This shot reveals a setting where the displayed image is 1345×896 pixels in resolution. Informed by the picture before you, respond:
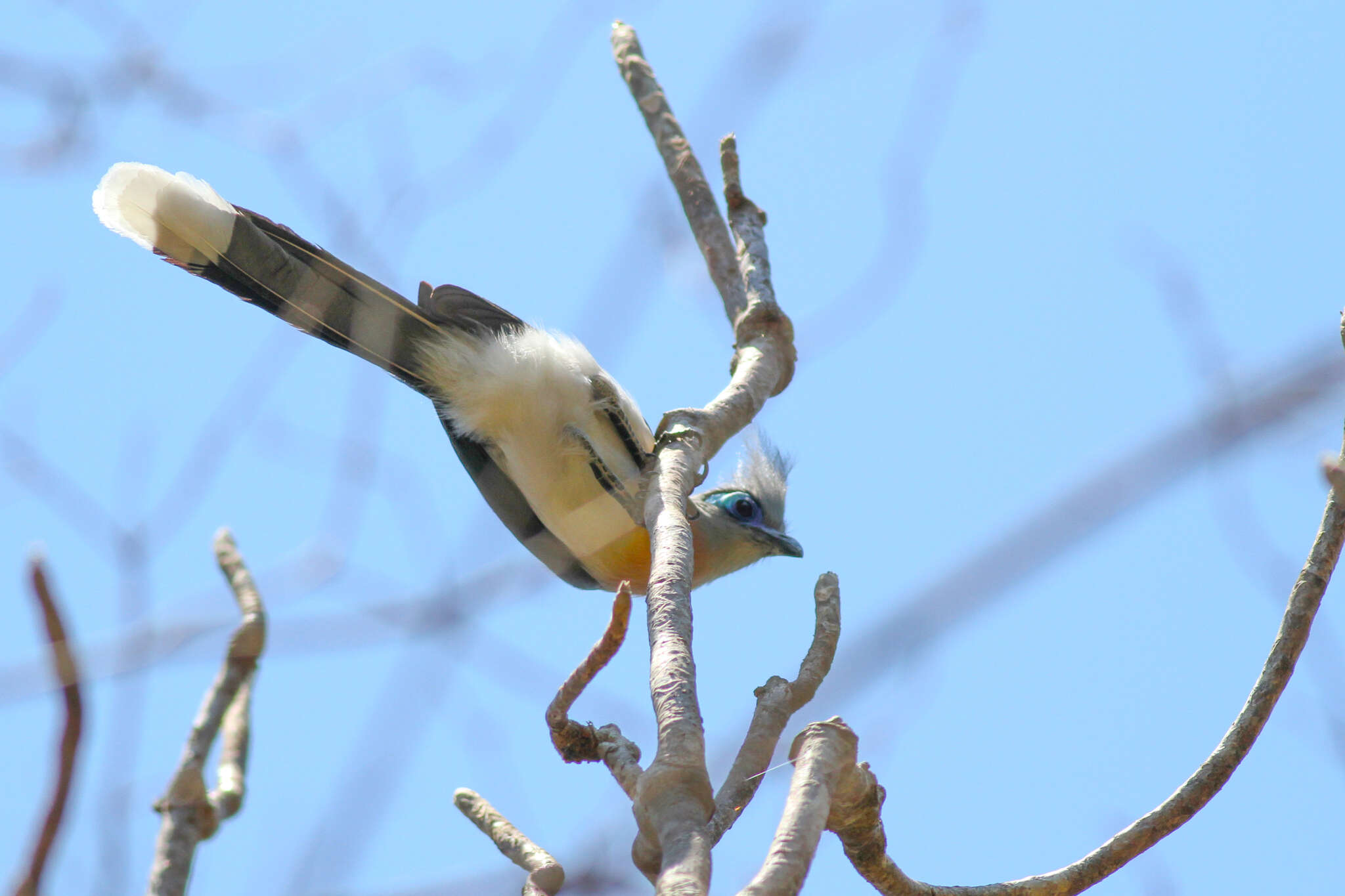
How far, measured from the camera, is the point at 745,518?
4.62 meters

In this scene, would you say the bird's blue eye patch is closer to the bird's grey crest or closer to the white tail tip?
the bird's grey crest

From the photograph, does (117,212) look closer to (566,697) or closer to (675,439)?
(675,439)

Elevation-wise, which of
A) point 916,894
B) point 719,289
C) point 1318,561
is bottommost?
point 916,894

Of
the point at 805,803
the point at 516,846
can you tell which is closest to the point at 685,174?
the point at 516,846

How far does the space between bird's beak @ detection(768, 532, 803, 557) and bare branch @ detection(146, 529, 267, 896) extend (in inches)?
92.1

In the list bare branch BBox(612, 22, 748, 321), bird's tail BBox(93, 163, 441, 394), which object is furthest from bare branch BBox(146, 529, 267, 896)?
bare branch BBox(612, 22, 748, 321)

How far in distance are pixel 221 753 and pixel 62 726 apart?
4.76ft

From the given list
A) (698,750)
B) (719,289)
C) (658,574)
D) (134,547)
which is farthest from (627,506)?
(698,750)

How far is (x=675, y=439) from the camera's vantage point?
2545 millimetres

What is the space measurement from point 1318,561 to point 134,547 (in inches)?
101

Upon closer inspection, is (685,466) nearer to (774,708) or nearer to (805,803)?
(774,708)

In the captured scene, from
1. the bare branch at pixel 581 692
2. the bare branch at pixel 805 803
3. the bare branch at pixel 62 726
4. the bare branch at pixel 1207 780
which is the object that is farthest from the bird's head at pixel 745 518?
the bare branch at pixel 62 726

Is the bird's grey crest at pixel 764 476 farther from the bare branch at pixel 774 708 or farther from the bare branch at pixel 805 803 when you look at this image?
the bare branch at pixel 805 803

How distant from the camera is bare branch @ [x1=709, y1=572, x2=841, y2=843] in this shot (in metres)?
1.35
